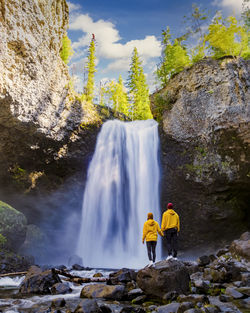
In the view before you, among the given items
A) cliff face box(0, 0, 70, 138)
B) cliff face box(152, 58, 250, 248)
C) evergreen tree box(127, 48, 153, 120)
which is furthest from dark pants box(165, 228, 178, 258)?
evergreen tree box(127, 48, 153, 120)

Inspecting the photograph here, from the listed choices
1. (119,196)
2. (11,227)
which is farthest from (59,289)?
(119,196)

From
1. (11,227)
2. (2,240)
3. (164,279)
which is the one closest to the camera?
(164,279)

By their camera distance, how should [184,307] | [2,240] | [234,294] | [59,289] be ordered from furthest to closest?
1. [2,240]
2. [59,289]
3. [234,294]
4. [184,307]

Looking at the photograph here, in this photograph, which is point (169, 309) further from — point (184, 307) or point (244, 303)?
point (244, 303)

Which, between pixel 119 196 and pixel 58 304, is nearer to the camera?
pixel 58 304

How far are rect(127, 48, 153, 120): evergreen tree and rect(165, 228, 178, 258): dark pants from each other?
96.6 feet

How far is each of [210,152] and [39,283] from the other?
1200 centimetres

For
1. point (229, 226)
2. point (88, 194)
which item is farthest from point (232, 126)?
point (88, 194)

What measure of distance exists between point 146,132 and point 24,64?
9.62 m

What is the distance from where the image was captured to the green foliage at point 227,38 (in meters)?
18.2

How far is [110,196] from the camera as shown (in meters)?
17.5

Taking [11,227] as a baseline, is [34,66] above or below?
above

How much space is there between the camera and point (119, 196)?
687 inches

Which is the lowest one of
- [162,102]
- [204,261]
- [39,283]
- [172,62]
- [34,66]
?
[39,283]
